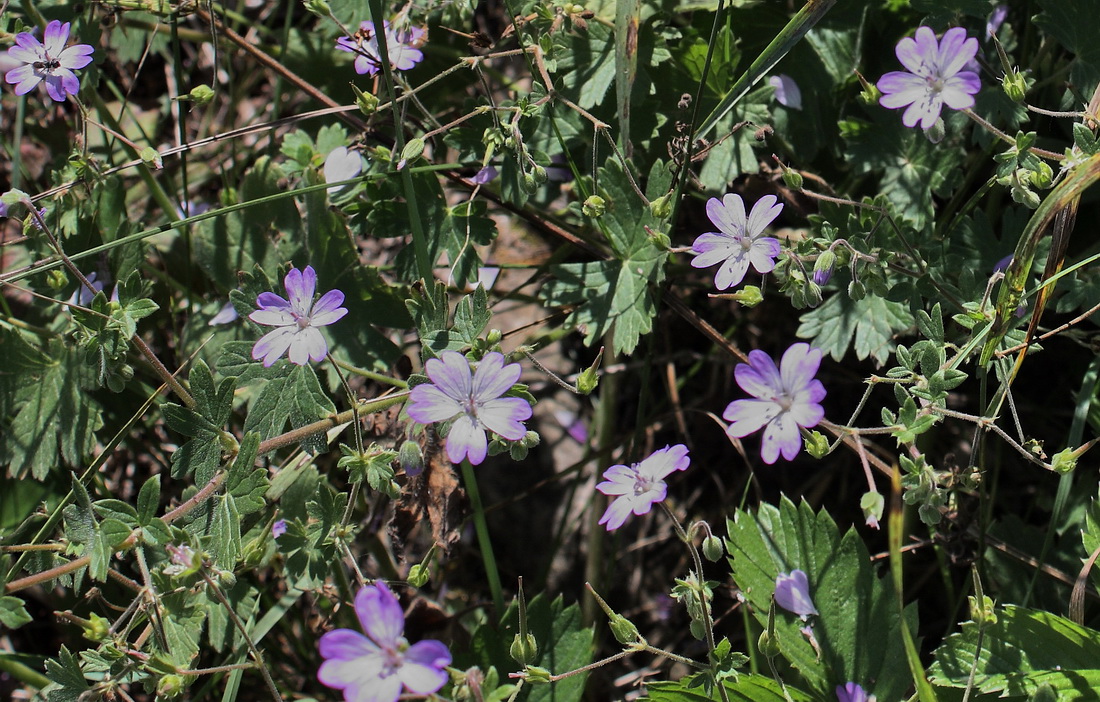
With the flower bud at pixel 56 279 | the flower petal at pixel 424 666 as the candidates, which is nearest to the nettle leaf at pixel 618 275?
the flower petal at pixel 424 666

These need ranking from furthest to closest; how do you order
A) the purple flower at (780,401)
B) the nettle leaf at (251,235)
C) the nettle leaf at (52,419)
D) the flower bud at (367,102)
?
the nettle leaf at (251,235)
the nettle leaf at (52,419)
the flower bud at (367,102)
the purple flower at (780,401)

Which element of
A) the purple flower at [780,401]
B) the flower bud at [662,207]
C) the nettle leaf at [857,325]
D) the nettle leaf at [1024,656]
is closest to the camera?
the purple flower at [780,401]

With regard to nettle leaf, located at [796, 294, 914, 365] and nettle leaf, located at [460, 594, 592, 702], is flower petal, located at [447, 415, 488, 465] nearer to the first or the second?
nettle leaf, located at [460, 594, 592, 702]

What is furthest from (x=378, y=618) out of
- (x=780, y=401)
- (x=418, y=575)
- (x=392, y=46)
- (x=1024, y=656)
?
(x=392, y=46)

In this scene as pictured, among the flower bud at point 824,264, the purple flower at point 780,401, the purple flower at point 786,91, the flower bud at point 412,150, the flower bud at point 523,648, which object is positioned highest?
the purple flower at point 786,91

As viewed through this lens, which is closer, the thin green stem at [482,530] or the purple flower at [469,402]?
the purple flower at [469,402]

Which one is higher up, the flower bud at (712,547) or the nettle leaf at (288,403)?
the nettle leaf at (288,403)

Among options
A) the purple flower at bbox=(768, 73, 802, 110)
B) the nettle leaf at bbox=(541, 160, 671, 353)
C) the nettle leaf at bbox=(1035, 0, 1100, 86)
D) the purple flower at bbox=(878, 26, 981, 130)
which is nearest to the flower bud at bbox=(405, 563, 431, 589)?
the nettle leaf at bbox=(541, 160, 671, 353)

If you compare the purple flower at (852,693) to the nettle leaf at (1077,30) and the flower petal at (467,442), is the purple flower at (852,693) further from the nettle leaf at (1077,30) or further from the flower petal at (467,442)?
the nettle leaf at (1077,30)
